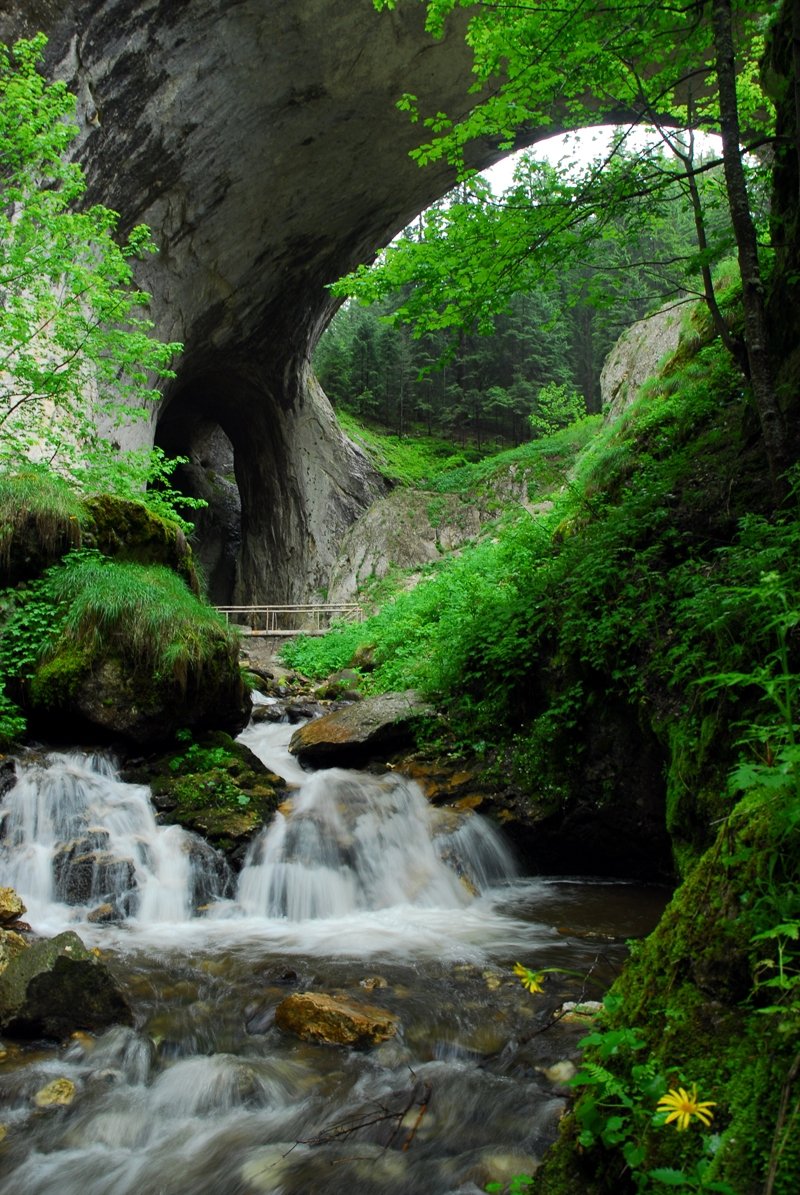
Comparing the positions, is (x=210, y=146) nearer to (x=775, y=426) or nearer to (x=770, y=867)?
(x=775, y=426)

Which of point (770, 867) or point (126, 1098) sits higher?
point (770, 867)

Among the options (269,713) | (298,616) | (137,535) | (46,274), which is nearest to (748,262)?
(137,535)

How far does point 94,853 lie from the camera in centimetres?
536

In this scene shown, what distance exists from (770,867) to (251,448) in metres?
22.6

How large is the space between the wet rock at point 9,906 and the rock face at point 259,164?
38.1 feet

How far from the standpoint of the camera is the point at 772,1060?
152 centimetres

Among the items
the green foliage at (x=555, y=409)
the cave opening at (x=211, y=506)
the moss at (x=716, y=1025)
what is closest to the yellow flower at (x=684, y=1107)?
the moss at (x=716, y=1025)

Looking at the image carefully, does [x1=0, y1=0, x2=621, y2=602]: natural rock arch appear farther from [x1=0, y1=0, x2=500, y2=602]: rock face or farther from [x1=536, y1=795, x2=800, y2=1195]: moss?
[x1=536, y1=795, x2=800, y2=1195]: moss

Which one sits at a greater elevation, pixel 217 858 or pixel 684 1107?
pixel 684 1107

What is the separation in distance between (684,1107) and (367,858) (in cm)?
473

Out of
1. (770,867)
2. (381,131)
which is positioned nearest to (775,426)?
(770,867)

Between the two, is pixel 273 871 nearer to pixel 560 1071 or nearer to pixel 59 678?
pixel 59 678

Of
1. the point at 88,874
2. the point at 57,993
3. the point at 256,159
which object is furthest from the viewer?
the point at 256,159

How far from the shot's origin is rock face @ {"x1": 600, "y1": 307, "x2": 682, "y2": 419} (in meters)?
13.9
